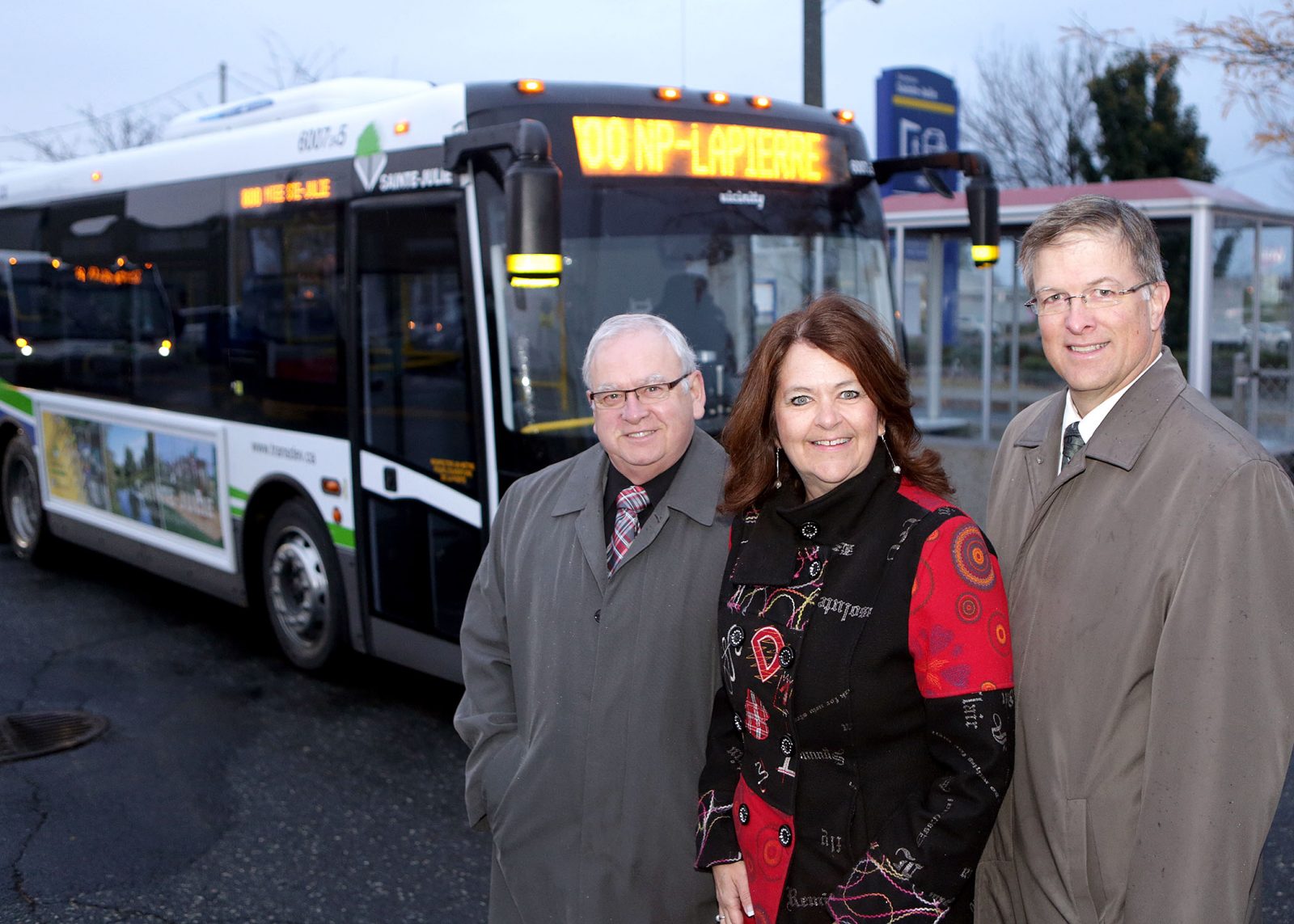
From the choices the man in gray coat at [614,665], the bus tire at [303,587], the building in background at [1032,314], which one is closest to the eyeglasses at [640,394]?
the man in gray coat at [614,665]

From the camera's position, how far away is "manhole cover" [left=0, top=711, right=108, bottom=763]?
5887 millimetres

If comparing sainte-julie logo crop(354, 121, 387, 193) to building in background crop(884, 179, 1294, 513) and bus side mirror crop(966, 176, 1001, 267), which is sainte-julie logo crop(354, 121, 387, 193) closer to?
bus side mirror crop(966, 176, 1001, 267)

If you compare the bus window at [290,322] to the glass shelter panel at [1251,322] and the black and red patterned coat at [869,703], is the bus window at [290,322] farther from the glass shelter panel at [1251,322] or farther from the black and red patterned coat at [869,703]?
the glass shelter panel at [1251,322]

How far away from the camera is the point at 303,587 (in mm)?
6926

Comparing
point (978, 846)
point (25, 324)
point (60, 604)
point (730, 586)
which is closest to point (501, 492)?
point (730, 586)

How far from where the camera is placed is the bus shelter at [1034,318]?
11391 mm

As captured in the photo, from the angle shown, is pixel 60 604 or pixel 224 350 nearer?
pixel 224 350

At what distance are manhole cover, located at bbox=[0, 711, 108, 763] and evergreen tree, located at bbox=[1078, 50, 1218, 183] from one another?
21324mm

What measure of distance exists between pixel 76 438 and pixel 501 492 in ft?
16.1

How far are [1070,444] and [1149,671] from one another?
47 centimetres

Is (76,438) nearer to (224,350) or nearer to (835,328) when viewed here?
(224,350)

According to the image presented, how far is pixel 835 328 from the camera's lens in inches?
90.4

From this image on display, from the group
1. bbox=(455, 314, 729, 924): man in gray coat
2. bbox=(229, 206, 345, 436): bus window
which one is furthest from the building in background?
bbox=(455, 314, 729, 924): man in gray coat

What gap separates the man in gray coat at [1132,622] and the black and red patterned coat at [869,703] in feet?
0.60
